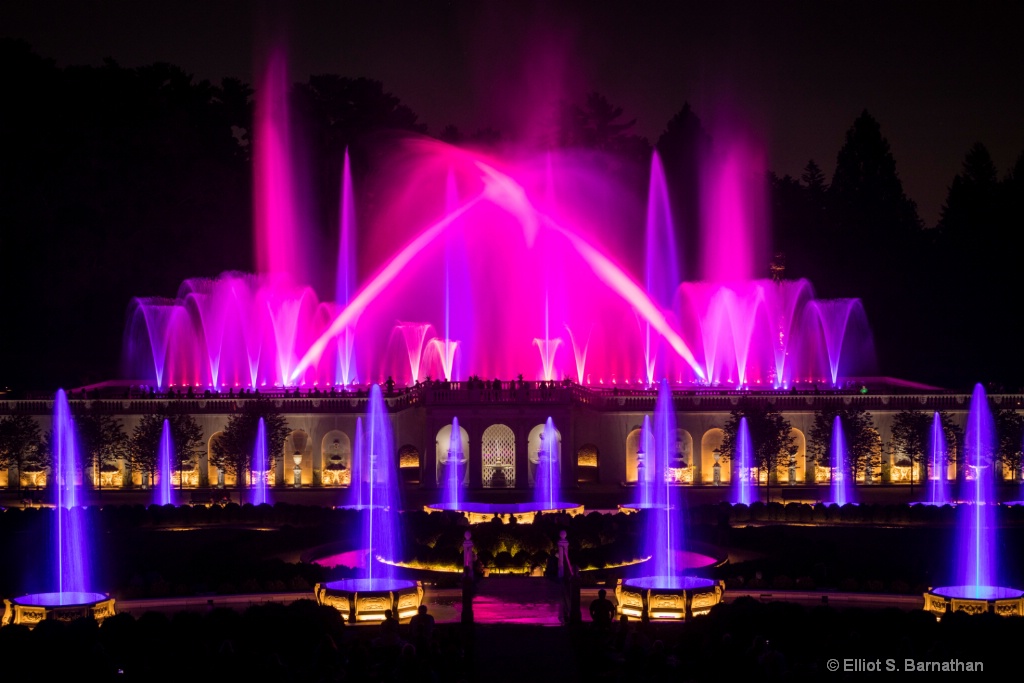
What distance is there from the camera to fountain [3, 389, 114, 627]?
101 ft

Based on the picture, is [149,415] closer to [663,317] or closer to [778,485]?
[778,485]

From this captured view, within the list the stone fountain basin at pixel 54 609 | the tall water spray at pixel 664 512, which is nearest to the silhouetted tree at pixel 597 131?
the tall water spray at pixel 664 512

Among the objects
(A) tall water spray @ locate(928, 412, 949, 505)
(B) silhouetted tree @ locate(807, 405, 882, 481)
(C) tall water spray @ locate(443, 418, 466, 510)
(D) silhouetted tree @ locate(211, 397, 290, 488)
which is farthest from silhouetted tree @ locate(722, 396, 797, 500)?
(D) silhouetted tree @ locate(211, 397, 290, 488)

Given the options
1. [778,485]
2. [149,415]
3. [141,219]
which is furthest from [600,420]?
[141,219]

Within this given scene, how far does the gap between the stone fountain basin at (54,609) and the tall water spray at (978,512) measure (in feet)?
56.0

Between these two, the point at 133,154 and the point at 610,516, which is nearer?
the point at 610,516

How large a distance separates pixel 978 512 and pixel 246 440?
28.1 metres

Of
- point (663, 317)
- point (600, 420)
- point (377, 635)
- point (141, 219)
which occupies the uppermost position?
point (141, 219)

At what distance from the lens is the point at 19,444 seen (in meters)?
60.8

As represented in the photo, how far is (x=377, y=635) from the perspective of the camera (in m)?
30.0

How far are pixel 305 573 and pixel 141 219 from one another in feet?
172

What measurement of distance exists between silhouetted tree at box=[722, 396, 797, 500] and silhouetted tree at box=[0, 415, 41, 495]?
2635 centimetres

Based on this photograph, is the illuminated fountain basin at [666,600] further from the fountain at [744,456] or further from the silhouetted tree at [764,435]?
the fountain at [744,456]

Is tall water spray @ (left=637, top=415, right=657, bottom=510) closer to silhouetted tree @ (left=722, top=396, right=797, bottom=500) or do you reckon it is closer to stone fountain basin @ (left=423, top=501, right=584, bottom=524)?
silhouetted tree @ (left=722, top=396, right=797, bottom=500)
